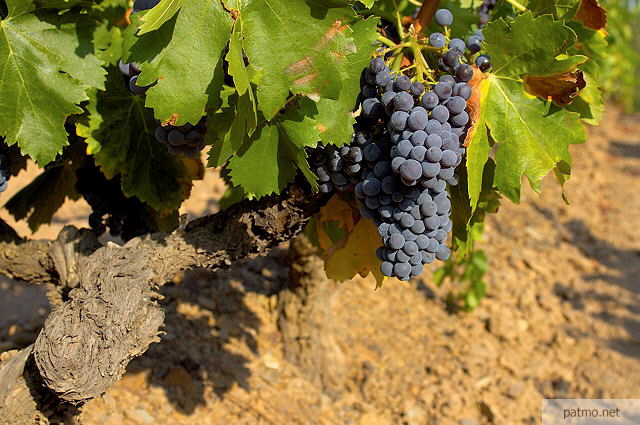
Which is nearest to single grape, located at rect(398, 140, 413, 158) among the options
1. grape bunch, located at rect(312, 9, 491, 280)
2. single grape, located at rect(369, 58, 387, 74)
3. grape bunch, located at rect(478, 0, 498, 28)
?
grape bunch, located at rect(312, 9, 491, 280)

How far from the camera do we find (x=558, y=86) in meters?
1.66

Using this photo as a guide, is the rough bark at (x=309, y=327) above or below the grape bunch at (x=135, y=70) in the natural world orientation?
below

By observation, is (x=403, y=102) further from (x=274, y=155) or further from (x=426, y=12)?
(x=426, y=12)

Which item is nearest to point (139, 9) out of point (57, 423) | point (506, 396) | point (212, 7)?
point (212, 7)

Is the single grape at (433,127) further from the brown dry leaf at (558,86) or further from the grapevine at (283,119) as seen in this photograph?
the brown dry leaf at (558,86)

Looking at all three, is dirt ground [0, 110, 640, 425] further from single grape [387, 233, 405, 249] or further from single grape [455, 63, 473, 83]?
single grape [455, 63, 473, 83]

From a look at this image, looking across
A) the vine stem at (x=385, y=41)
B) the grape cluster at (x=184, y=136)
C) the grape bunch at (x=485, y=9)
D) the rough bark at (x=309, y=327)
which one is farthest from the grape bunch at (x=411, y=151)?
the rough bark at (x=309, y=327)

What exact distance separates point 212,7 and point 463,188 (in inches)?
31.6

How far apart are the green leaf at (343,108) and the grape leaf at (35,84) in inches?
25.3

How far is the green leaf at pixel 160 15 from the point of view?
4.41ft

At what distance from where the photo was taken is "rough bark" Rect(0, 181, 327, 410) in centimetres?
180

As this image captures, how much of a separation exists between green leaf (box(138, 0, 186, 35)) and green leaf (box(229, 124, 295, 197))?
0.40 meters

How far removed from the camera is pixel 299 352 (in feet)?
12.0

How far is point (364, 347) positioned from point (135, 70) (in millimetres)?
2621
